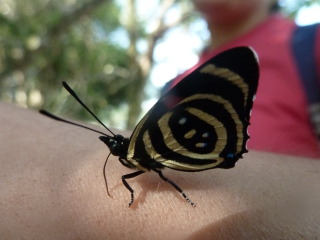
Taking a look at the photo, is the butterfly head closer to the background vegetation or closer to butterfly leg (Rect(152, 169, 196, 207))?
butterfly leg (Rect(152, 169, 196, 207))

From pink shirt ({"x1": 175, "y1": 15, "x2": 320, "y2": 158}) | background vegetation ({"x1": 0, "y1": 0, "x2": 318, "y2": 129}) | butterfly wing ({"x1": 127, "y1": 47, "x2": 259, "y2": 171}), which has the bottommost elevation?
background vegetation ({"x1": 0, "y1": 0, "x2": 318, "y2": 129})

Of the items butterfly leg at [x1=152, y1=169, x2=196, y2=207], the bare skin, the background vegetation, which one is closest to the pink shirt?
the bare skin

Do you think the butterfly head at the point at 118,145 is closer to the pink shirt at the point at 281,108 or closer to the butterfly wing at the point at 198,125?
the butterfly wing at the point at 198,125

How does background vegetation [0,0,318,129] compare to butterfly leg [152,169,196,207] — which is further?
background vegetation [0,0,318,129]

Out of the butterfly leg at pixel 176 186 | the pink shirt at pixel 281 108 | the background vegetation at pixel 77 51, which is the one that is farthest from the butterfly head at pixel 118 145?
the background vegetation at pixel 77 51

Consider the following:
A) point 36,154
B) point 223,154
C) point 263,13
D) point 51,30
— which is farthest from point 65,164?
point 51,30

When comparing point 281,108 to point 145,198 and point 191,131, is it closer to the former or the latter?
point 191,131

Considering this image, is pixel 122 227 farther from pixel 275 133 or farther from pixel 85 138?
pixel 275 133
